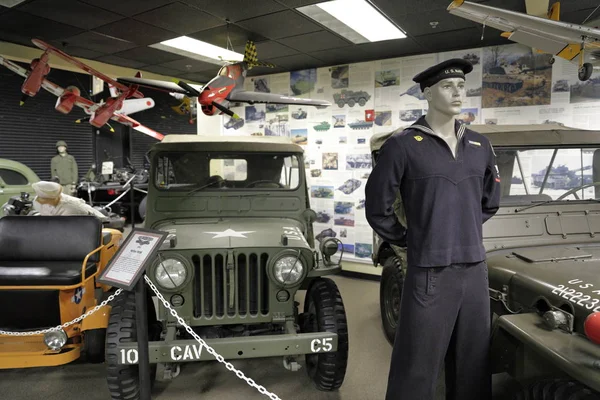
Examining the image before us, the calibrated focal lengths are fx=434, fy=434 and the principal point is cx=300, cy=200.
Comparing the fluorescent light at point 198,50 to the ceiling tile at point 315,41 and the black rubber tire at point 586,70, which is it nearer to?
the ceiling tile at point 315,41

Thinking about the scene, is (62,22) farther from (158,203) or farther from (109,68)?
(158,203)

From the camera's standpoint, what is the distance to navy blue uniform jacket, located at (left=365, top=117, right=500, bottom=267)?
1953 millimetres

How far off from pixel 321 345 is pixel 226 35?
434 centimetres

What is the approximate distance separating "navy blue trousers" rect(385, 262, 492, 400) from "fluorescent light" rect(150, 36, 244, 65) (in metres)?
5.14

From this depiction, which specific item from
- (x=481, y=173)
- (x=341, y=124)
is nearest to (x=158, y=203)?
(x=481, y=173)

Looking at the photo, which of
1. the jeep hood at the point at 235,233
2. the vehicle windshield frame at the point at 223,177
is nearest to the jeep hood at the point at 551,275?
the jeep hood at the point at 235,233

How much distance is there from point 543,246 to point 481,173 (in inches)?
43.5

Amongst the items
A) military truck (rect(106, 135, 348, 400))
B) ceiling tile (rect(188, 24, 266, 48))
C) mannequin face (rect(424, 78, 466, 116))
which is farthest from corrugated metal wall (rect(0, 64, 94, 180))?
mannequin face (rect(424, 78, 466, 116))

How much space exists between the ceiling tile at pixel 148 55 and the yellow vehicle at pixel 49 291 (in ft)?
11.6

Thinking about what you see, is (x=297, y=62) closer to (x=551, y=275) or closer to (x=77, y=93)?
(x=77, y=93)

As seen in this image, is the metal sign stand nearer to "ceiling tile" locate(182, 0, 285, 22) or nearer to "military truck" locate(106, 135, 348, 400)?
"military truck" locate(106, 135, 348, 400)

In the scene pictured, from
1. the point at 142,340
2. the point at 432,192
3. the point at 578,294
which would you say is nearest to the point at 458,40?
the point at 432,192

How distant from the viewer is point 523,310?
2.25 metres

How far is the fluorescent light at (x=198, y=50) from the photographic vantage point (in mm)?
6110
